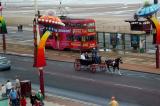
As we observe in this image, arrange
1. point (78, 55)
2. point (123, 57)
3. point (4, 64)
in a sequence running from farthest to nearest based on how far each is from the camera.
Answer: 1. point (78, 55)
2. point (123, 57)
3. point (4, 64)

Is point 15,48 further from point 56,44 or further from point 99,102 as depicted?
point 99,102

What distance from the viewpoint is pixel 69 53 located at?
171 ft

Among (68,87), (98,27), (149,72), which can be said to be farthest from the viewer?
(98,27)

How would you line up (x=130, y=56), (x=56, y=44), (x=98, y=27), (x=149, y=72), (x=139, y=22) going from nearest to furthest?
(x=149, y=72), (x=130, y=56), (x=139, y=22), (x=56, y=44), (x=98, y=27)

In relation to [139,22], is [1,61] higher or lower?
lower

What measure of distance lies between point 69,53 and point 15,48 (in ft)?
28.1

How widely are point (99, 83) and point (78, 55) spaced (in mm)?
15540

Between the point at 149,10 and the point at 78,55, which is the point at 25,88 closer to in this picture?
the point at 149,10

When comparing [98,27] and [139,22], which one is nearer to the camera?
[139,22]


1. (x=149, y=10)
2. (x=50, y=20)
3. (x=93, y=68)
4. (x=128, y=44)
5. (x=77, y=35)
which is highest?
(x=149, y=10)

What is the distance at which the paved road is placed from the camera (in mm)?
30031

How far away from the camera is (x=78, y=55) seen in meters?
49.8

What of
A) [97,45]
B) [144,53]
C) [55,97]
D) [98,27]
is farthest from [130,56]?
[98,27]

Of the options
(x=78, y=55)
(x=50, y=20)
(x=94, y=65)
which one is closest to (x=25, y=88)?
(x=50, y=20)
